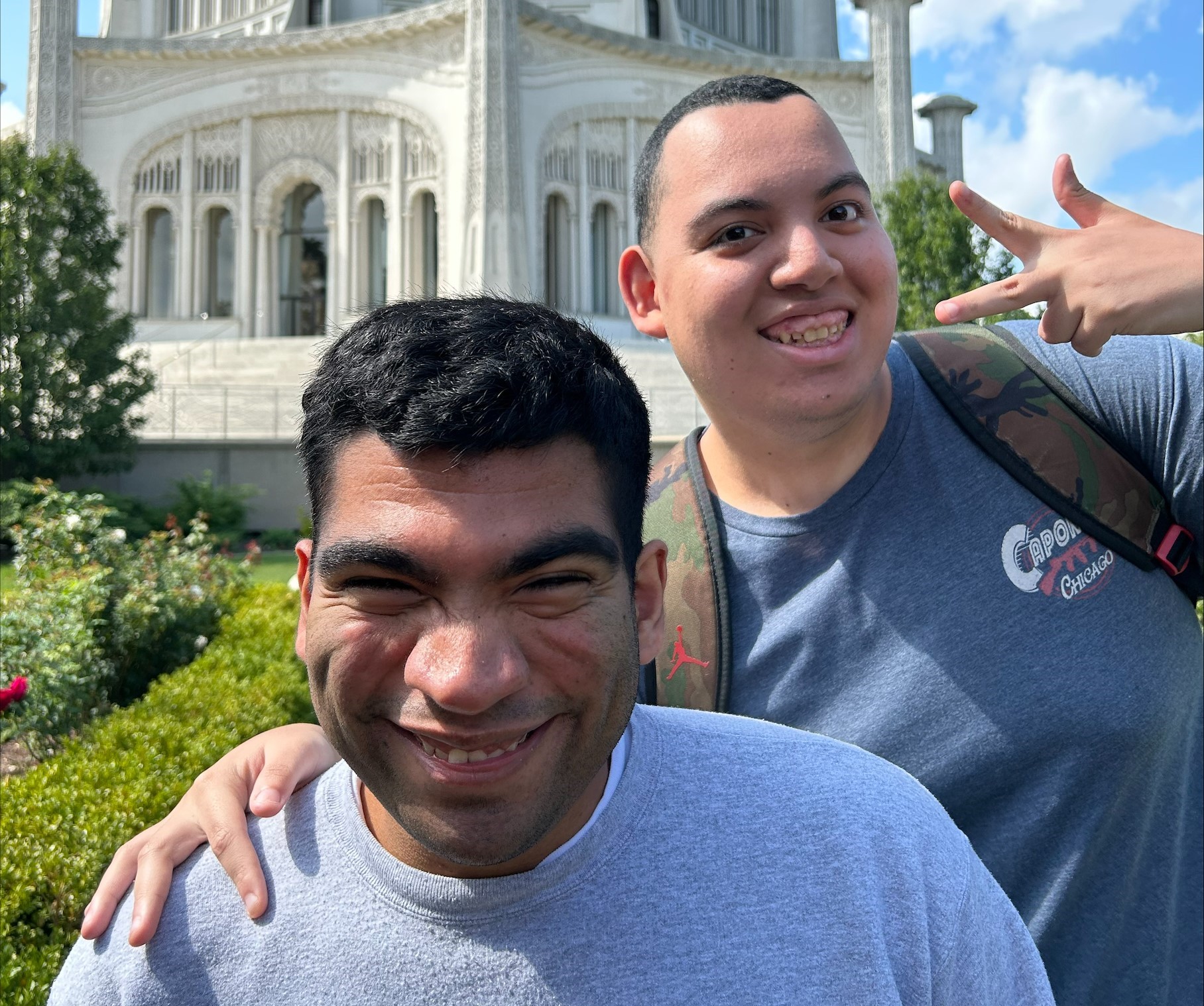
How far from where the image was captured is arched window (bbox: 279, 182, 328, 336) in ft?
86.1

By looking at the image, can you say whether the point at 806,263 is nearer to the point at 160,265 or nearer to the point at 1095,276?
the point at 1095,276

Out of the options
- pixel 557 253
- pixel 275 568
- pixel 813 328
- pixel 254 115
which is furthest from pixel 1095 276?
pixel 254 115

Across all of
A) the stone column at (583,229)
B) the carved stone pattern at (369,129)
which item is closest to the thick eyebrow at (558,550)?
the stone column at (583,229)

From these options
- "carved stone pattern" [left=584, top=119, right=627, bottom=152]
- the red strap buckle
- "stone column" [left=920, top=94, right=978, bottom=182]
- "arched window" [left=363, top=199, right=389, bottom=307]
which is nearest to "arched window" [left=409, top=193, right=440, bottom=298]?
"arched window" [left=363, top=199, right=389, bottom=307]

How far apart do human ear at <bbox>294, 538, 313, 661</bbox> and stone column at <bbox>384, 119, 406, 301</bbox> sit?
23.2 m

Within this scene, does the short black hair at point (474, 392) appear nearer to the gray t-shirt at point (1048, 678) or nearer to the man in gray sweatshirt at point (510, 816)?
the man in gray sweatshirt at point (510, 816)

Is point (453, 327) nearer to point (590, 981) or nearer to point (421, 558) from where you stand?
point (421, 558)

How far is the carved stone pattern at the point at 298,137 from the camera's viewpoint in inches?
953

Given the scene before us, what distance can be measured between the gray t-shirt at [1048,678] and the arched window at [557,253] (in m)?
23.6

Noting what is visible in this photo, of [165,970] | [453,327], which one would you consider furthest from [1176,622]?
[165,970]

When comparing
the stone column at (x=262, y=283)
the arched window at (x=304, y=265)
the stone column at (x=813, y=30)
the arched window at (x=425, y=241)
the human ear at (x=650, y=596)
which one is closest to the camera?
the human ear at (x=650, y=596)

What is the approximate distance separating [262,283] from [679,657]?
24.9m

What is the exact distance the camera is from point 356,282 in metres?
24.5

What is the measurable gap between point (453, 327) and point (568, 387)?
6.3 inches
